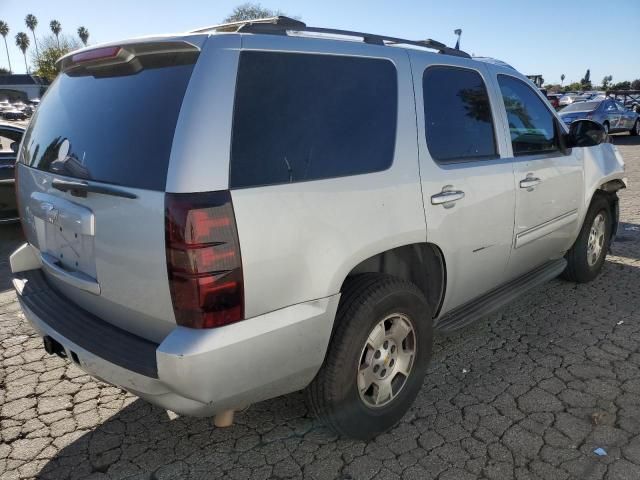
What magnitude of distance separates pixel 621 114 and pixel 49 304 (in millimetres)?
21205

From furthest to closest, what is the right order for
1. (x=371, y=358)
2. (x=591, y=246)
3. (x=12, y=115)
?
1. (x=12, y=115)
2. (x=591, y=246)
3. (x=371, y=358)

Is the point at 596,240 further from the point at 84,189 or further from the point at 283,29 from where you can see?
the point at 84,189

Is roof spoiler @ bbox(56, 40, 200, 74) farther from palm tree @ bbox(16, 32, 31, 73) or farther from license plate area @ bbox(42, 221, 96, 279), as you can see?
palm tree @ bbox(16, 32, 31, 73)

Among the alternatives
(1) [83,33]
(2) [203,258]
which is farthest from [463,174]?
(1) [83,33]

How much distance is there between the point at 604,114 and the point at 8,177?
18.3 meters

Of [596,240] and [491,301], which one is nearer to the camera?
[491,301]

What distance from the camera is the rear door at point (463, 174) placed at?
8.81 feet

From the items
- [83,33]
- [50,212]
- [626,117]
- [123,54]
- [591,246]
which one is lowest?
[591,246]

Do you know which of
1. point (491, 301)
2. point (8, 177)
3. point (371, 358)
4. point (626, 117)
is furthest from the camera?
point (626, 117)

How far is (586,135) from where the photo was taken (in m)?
3.88

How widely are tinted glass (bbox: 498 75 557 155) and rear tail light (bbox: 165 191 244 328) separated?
90.8 inches

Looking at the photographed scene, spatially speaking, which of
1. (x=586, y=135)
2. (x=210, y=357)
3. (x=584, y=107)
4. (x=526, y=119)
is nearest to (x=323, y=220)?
(x=210, y=357)

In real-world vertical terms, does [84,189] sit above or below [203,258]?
above

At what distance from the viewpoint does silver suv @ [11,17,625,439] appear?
1852 millimetres
